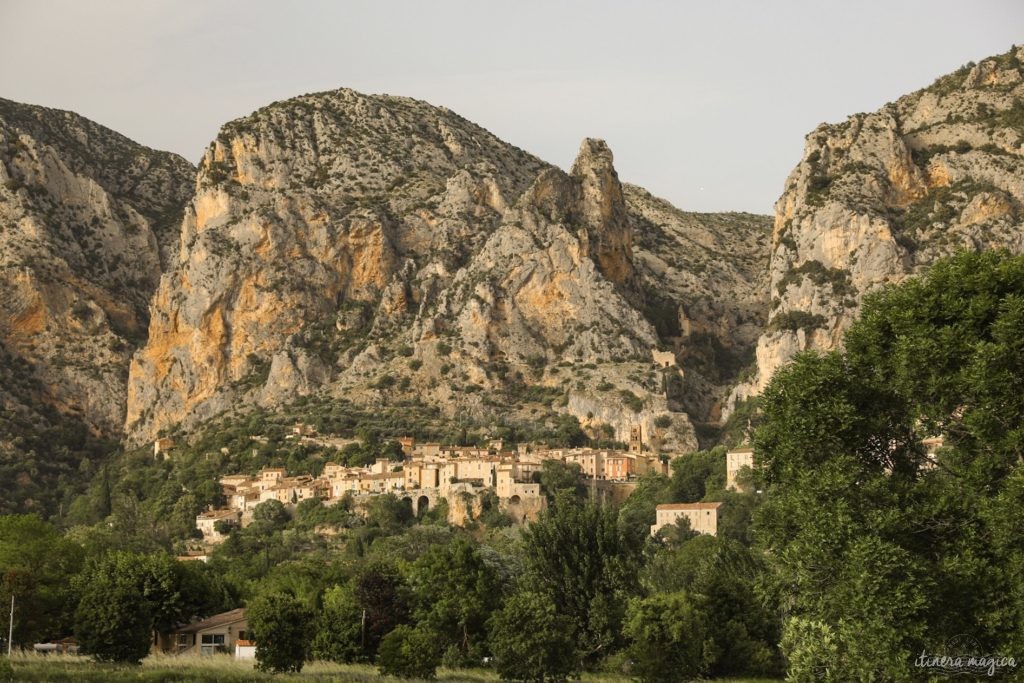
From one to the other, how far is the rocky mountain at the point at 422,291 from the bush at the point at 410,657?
86.0 metres

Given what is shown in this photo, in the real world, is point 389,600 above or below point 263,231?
below

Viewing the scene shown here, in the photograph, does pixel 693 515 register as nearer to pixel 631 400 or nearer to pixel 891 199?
pixel 631 400

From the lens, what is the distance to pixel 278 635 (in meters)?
55.3

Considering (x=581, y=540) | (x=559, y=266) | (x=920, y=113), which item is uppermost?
(x=920, y=113)

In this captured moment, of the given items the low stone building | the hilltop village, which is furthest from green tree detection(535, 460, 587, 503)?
the low stone building

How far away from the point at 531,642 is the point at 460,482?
68.2m

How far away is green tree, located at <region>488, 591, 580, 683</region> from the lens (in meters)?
55.6

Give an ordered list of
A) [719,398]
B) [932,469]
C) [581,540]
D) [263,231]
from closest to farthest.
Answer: [932,469]
[581,540]
[719,398]
[263,231]

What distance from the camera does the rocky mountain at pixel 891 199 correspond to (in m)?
134

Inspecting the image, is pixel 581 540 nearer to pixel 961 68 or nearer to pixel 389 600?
pixel 389 600

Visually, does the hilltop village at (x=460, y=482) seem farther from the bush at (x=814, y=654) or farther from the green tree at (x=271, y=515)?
the bush at (x=814, y=654)

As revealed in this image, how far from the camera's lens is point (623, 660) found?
6031 cm

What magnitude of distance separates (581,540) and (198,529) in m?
65.9

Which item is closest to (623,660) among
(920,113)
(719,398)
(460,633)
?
(460,633)
